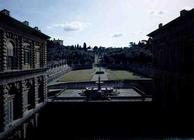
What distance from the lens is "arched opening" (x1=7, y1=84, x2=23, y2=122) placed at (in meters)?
23.1

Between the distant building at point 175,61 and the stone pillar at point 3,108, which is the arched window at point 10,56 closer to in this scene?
the stone pillar at point 3,108

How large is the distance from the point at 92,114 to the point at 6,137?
566 inches

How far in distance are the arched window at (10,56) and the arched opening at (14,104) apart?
1790mm

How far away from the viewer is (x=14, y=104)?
963 inches

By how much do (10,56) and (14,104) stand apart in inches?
189

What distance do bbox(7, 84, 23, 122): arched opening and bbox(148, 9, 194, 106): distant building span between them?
617 inches

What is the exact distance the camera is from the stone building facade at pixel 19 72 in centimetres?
2083

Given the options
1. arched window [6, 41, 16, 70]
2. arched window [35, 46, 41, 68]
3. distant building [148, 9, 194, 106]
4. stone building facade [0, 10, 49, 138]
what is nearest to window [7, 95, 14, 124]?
stone building facade [0, 10, 49, 138]

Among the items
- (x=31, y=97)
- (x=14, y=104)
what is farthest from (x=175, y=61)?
(x=14, y=104)

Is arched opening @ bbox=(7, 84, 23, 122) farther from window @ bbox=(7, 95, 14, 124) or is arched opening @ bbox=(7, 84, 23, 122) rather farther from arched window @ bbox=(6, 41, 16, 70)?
arched window @ bbox=(6, 41, 16, 70)

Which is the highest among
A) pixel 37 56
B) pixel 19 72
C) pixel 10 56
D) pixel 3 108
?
pixel 37 56

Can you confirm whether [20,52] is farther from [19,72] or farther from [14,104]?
[14,104]

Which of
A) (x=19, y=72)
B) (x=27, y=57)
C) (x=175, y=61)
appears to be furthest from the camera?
(x=27, y=57)

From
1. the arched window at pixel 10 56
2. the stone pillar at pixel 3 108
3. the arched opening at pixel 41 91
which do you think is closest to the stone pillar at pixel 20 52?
the arched window at pixel 10 56
